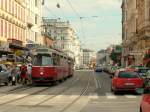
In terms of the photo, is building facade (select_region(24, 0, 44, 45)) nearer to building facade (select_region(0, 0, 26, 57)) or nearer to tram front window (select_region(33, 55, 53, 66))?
building facade (select_region(0, 0, 26, 57))

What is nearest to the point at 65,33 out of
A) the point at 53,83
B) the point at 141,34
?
the point at 141,34

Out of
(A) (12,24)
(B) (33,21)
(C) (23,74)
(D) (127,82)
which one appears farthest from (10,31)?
(D) (127,82)

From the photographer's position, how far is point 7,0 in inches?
2680

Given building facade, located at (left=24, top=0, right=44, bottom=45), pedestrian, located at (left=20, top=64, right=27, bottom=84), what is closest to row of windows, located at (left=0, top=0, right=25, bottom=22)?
building facade, located at (left=24, top=0, right=44, bottom=45)

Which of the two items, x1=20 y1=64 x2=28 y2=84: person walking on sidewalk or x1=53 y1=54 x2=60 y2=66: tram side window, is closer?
x1=53 y1=54 x2=60 y2=66: tram side window

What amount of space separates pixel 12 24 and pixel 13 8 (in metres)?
2.40

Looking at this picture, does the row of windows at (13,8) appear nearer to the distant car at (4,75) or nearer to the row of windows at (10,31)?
the row of windows at (10,31)

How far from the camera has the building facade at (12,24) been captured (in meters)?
64.4

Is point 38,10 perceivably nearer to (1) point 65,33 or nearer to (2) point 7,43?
(2) point 7,43

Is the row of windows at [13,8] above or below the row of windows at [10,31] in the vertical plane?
above

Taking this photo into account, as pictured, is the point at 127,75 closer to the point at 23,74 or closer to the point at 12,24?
the point at 23,74

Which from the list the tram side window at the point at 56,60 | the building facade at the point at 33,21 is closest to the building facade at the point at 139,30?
the building facade at the point at 33,21

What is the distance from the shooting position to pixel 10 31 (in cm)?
7031

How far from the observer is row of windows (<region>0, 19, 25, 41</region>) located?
64875mm
